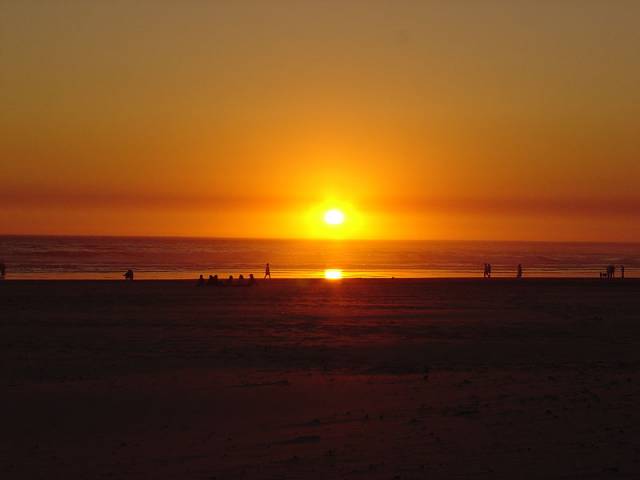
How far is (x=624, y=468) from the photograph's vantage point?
721cm

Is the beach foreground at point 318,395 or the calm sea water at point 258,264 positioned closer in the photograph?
the beach foreground at point 318,395

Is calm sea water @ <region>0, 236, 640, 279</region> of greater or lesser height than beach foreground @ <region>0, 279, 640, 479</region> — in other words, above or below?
above

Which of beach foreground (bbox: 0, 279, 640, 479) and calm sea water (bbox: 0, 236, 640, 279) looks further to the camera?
calm sea water (bbox: 0, 236, 640, 279)

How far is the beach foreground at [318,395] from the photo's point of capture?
7.75 metres

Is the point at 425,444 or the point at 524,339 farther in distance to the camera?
the point at 524,339

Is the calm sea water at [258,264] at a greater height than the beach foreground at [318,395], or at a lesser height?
greater

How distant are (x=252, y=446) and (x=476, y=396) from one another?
13.8ft

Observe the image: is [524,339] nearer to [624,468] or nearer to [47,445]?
[624,468]

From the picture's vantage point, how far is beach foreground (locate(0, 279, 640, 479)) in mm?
7754

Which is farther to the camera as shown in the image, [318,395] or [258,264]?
[258,264]

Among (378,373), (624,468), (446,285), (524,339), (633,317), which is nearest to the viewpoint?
(624,468)

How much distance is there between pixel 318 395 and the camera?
36.9ft

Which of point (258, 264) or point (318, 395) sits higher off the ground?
point (258, 264)

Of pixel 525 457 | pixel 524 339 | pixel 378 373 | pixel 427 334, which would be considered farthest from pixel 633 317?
pixel 525 457
